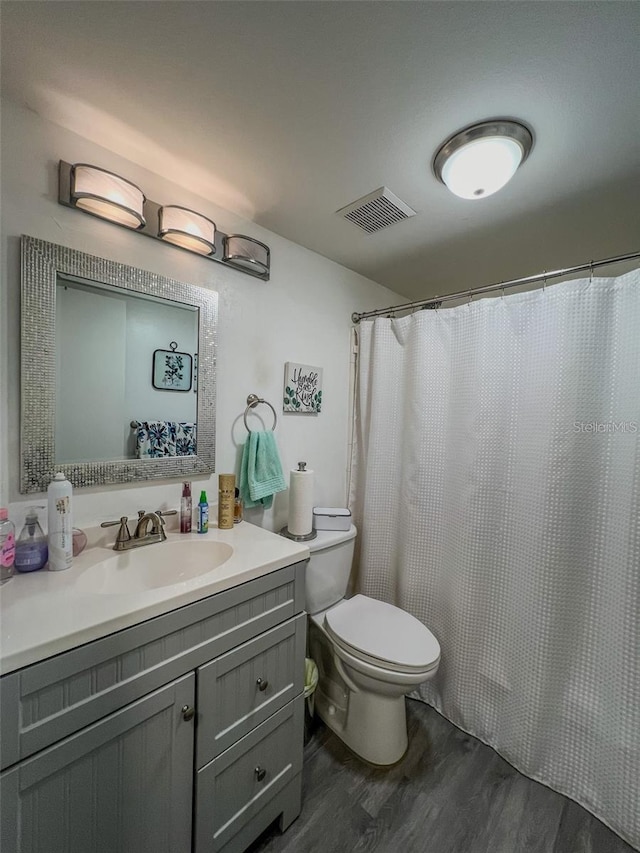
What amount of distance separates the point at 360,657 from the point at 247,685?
1.65 ft

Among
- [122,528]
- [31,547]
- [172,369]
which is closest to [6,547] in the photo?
[31,547]

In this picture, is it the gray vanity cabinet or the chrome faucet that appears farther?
the chrome faucet

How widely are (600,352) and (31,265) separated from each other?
6.15 ft

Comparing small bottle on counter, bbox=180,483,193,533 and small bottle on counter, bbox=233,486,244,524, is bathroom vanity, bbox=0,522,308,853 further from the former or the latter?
small bottle on counter, bbox=233,486,244,524

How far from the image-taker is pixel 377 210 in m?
1.35

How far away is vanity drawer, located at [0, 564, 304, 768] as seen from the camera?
593mm

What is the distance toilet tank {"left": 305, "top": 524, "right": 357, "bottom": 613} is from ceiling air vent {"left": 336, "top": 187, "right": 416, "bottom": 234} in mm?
1414

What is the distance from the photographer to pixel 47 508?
963mm

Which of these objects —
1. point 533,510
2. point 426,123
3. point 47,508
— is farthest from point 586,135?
point 47,508

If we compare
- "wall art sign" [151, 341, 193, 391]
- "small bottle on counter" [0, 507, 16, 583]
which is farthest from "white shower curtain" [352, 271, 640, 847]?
"small bottle on counter" [0, 507, 16, 583]

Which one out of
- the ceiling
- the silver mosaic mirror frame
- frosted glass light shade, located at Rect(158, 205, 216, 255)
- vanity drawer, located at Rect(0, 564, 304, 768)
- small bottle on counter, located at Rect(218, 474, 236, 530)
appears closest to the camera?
vanity drawer, located at Rect(0, 564, 304, 768)

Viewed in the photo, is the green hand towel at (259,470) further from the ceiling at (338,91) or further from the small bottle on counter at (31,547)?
the ceiling at (338,91)

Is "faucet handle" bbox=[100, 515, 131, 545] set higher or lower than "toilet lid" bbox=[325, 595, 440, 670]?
higher

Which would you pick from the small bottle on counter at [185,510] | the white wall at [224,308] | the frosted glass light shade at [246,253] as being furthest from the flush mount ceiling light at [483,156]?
the small bottle on counter at [185,510]
